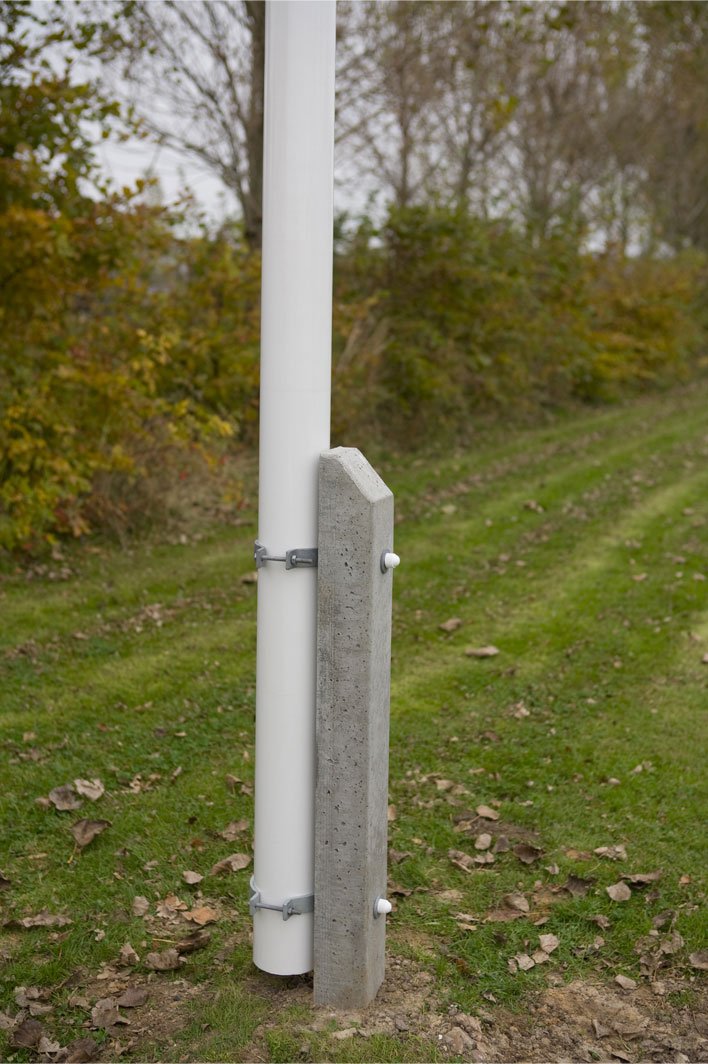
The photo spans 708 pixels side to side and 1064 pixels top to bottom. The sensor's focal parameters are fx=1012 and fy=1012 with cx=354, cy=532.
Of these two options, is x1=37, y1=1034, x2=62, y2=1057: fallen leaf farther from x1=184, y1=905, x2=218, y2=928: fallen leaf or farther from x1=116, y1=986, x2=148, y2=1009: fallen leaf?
x1=184, y1=905, x2=218, y2=928: fallen leaf

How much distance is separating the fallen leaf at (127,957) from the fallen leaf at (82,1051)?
0.37 meters

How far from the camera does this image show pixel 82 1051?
2.75 metres

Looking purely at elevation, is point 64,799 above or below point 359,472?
below

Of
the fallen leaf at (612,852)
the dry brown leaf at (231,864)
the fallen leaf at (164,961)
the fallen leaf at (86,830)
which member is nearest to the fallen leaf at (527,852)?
the fallen leaf at (612,852)

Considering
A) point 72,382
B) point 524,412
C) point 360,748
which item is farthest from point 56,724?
point 524,412

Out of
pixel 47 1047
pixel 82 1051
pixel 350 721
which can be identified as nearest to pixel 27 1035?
pixel 47 1047

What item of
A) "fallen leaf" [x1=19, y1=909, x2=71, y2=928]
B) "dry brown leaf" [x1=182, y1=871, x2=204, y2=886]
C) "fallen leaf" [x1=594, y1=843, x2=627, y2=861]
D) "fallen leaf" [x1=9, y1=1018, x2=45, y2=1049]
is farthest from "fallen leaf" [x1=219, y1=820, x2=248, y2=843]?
"fallen leaf" [x1=594, y1=843, x2=627, y2=861]

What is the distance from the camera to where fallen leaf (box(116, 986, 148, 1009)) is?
2947mm

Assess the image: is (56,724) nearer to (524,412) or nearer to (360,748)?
(360,748)

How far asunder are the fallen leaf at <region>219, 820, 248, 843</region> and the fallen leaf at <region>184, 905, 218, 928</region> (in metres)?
0.48

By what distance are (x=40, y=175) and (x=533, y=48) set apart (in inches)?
517

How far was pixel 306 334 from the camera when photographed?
8.86 feet

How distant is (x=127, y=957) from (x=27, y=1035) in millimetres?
415

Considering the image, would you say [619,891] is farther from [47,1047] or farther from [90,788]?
[90,788]
